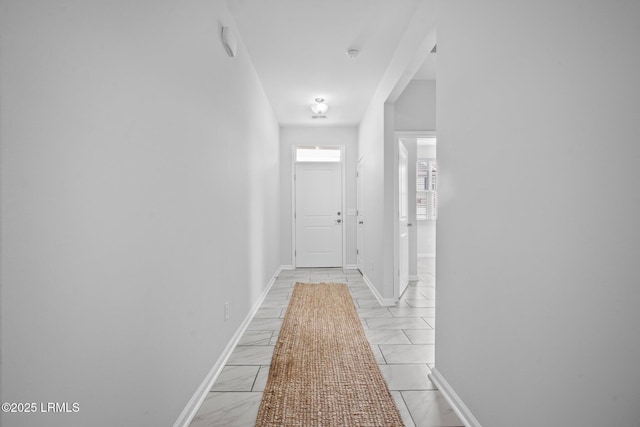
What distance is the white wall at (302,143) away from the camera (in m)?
5.99

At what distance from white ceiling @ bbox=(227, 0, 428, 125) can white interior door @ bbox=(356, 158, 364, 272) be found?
4.52 ft

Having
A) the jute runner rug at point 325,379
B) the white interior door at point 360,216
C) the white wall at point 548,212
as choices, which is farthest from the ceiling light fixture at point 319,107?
the white wall at point 548,212

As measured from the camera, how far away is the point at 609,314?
850 mm

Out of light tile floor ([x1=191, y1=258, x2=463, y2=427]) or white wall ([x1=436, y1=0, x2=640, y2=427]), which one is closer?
white wall ([x1=436, y1=0, x2=640, y2=427])

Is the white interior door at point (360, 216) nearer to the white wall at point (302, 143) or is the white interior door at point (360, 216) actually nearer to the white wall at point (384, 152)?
the white wall at point (302, 143)

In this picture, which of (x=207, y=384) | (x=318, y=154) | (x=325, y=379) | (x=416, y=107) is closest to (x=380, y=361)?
(x=325, y=379)

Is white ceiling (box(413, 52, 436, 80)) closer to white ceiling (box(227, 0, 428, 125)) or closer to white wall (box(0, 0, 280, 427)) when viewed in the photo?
white ceiling (box(227, 0, 428, 125))

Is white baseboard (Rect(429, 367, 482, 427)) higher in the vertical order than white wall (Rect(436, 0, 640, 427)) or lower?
lower

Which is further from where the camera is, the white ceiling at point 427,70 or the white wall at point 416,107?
the white wall at point 416,107

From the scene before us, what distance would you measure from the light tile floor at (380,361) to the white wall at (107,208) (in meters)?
0.23

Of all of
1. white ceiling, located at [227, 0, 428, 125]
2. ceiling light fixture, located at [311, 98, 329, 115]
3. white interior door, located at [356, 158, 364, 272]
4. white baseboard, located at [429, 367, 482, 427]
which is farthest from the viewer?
white interior door, located at [356, 158, 364, 272]

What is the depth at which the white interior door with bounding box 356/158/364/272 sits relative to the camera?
5.45 m

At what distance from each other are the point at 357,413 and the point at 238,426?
24.3 inches

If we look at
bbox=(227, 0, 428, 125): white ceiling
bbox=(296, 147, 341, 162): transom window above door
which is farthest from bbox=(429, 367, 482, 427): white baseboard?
bbox=(296, 147, 341, 162): transom window above door
